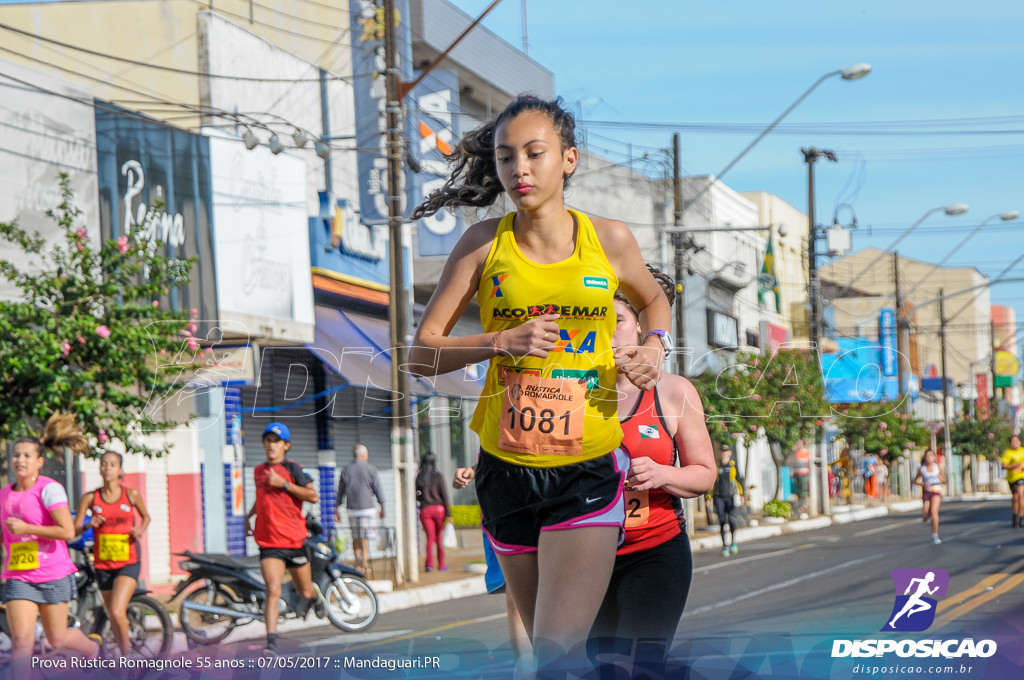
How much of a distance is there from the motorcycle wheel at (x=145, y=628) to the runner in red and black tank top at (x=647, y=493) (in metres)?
7.32

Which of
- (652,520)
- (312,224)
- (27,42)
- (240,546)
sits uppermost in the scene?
(27,42)

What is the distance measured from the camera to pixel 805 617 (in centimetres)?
1187

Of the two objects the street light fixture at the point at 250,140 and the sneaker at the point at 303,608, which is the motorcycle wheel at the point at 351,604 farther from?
the street light fixture at the point at 250,140

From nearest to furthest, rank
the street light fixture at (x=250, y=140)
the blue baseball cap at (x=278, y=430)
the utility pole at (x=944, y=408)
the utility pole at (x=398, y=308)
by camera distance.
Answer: the blue baseball cap at (x=278, y=430) → the utility pole at (x=398, y=308) → the street light fixture at (x=250, y=140) → the utility pole at (x=944, y=408)

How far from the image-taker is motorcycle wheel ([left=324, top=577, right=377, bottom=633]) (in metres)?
13.2

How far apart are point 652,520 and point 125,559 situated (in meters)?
7.37

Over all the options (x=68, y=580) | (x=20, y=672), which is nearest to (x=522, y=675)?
(x=20, y=672)

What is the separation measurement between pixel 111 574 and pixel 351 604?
3113 millimetres

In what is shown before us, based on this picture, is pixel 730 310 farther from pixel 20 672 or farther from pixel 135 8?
pixel 20 672

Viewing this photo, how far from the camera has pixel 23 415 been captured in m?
13.1

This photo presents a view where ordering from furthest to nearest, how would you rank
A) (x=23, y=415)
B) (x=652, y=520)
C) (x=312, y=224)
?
(x=312, y=224) → (x=23, y=415) → (x=652, y=520)

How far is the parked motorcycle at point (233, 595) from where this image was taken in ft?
39.7

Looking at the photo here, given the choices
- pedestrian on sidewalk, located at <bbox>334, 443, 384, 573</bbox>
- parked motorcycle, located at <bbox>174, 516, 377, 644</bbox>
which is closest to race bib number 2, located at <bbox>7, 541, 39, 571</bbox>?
parked motorcycle, located at <bbox>174, 516, 377, 644</bbox>

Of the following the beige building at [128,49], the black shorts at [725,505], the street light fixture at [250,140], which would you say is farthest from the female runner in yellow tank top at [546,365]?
the black shorts at [725,505]
